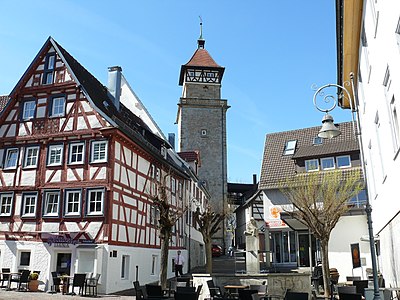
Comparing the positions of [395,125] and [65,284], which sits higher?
[395,125]

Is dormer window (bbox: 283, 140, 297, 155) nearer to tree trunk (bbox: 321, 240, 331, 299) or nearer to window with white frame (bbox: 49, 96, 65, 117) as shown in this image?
tree trunk (bbox: 321, 240, 331, 299)

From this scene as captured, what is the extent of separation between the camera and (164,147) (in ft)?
98.7

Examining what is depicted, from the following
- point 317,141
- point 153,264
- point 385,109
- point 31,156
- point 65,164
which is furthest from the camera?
point 317,141

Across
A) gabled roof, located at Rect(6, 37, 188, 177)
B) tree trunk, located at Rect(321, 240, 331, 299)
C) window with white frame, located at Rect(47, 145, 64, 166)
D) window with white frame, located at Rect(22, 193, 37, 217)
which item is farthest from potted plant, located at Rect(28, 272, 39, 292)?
tree trunk, located at Rect(321, 240, 331, 299)

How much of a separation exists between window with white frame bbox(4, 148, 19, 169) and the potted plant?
6.28 meters

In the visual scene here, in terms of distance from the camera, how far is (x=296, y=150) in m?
32.6

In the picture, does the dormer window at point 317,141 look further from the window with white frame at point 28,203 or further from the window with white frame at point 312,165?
the window with white frame at point 28,203

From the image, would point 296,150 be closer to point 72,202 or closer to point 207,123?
point 72,202

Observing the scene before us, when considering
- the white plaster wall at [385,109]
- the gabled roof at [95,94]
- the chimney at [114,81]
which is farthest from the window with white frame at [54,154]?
the white plaster wall at [385,109]

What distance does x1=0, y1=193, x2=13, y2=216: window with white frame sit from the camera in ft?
72.6

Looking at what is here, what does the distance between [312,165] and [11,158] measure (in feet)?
64.8

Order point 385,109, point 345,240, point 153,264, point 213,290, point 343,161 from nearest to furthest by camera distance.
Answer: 1. point 385,109
2. point 213,290
3. point 153,264
4. point 345,240
5. point 343,161

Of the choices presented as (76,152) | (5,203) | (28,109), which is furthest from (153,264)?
(28,109)

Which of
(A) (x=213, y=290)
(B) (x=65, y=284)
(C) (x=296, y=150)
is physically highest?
(C) (x=296, y=150)
